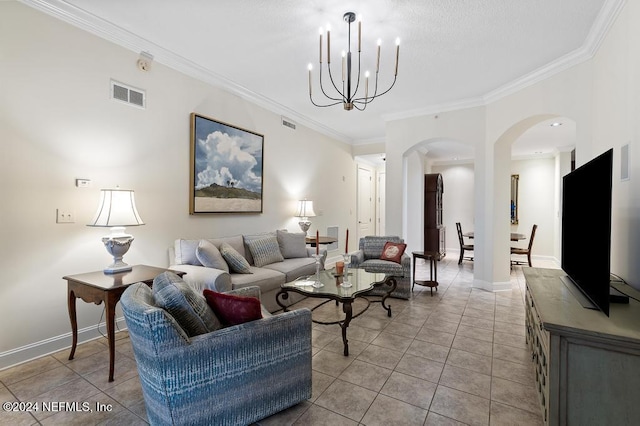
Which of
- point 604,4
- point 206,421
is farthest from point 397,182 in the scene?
point 206,421

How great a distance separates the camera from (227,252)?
338cm

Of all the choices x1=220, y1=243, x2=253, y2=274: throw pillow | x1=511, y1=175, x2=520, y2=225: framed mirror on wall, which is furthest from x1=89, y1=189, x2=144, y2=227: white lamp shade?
x1=511, y1=175, x2=520, y2=225: framed mirror on wall

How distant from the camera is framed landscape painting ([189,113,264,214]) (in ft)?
12.0

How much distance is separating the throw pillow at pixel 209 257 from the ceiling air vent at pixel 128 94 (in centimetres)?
156

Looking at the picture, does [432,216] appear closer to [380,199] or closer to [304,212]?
[380,199]

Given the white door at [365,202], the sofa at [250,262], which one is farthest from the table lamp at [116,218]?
the white door at [365,202]

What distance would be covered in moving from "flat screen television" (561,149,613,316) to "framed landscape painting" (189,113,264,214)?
3560 mm

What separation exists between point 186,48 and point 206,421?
3.36 meters

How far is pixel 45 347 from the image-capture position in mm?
2527

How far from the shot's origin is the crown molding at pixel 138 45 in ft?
8.20

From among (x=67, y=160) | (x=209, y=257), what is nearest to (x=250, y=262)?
(x=209, y=257)

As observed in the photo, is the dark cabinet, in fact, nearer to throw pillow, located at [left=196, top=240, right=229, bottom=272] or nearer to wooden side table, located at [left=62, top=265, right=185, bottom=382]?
throw pillow, located at [left=196, top=240, right=229, bottom=272]

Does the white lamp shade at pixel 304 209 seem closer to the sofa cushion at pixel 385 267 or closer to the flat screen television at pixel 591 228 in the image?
the sofa cushion at pixel 385 267

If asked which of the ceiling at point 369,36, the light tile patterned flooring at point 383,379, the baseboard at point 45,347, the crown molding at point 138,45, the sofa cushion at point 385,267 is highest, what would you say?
the ceiling at point 369,36
